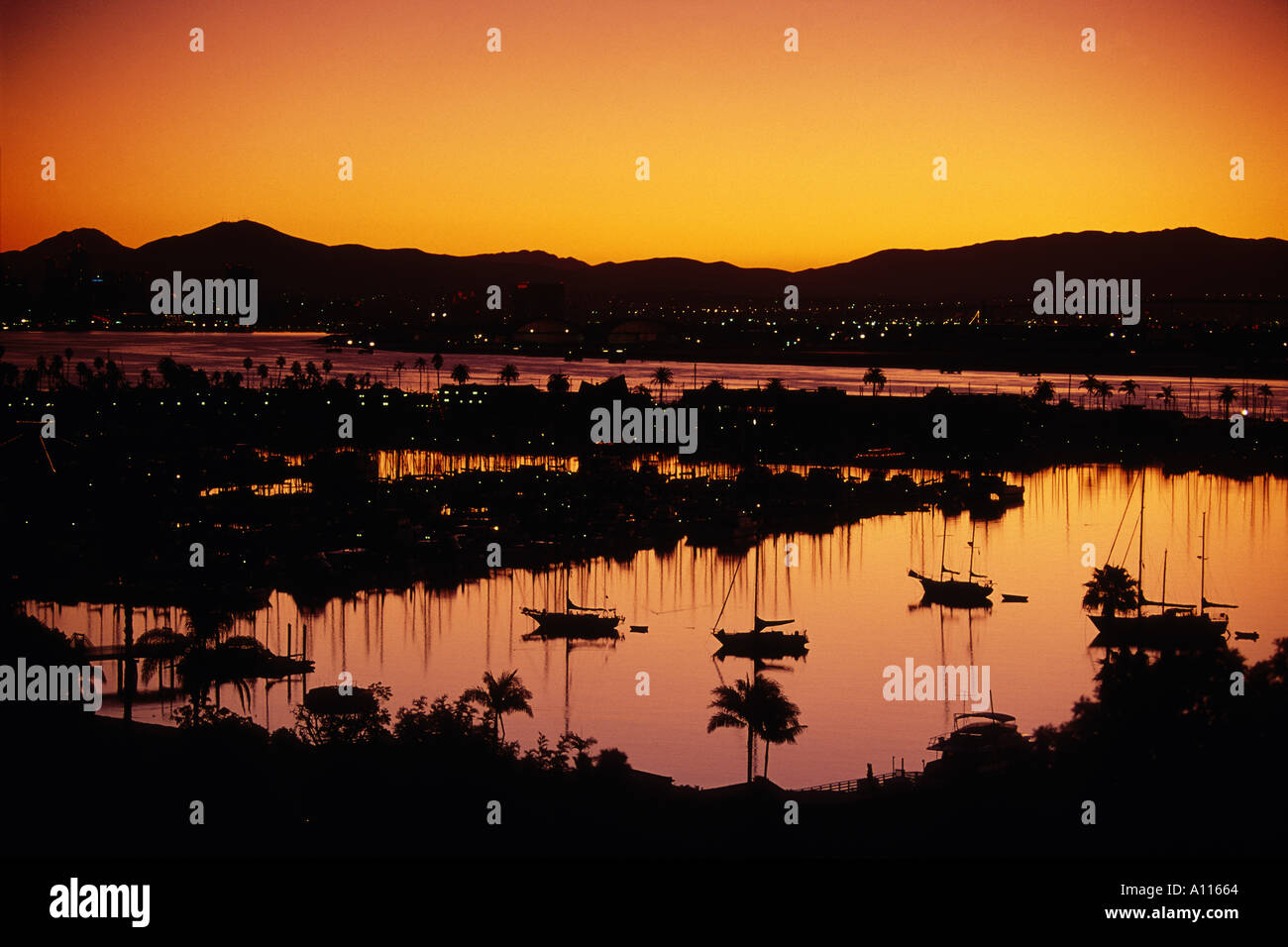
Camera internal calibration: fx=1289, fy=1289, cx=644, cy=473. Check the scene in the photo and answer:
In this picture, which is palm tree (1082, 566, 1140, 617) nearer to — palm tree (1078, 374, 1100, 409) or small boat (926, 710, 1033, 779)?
small boat (926, 710, 1033, 779)

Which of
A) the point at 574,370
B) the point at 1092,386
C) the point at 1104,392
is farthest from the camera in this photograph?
Result: the point at 574,370

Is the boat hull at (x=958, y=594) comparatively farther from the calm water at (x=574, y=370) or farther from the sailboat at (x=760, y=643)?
the calm water at (x=574, y=370)

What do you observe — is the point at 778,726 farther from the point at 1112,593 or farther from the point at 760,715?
the point at 1112,593

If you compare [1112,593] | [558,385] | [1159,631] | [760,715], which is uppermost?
[558,385]

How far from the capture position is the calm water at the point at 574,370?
4945 centimetres

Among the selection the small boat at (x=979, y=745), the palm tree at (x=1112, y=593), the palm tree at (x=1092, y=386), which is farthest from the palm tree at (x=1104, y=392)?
the small boat at (x=979, y=745)

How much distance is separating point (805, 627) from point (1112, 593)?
358cm

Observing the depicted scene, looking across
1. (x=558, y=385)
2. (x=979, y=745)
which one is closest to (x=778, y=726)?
(x=979, y=745)

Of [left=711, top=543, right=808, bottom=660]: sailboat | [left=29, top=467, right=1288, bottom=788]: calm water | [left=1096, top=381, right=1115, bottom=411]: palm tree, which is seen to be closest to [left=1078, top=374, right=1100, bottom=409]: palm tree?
[left=1096, top=381, right=1115, bottom=411]: palm tree

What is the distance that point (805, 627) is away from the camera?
1516cm

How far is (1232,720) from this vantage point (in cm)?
786

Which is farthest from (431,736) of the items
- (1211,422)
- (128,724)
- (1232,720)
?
(1211,422)
